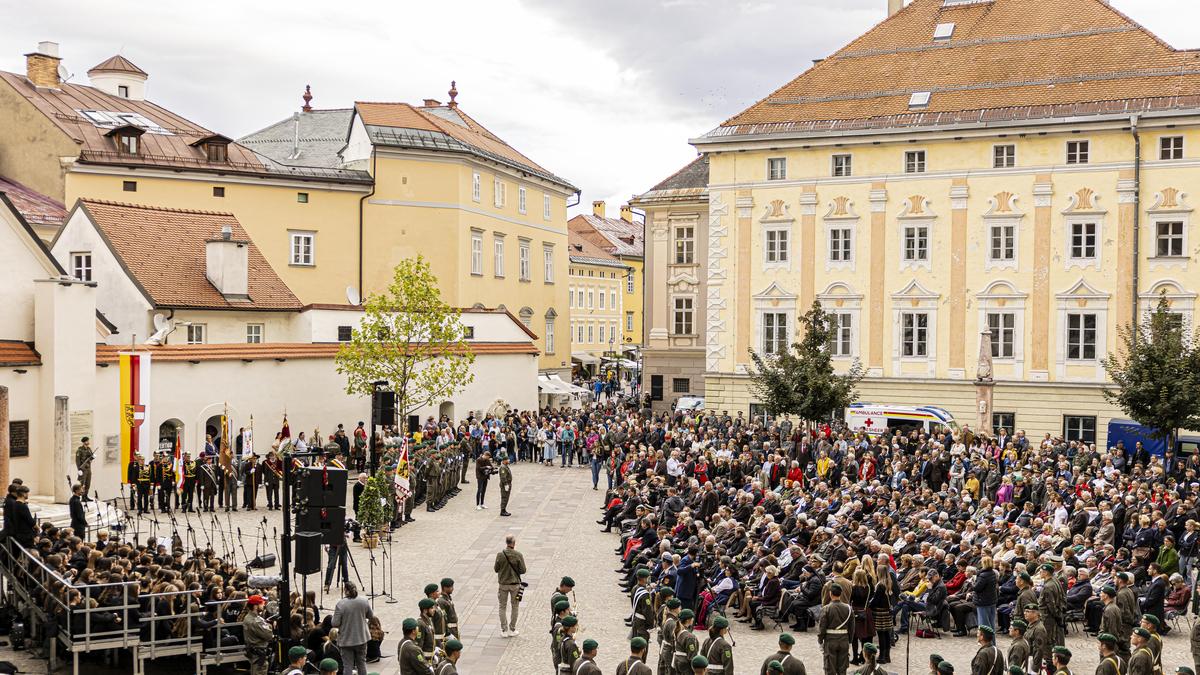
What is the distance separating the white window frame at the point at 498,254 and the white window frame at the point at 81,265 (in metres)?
22.1

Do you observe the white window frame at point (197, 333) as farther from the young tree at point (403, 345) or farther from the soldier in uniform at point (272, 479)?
the soldier in uniform at point (272, 479)

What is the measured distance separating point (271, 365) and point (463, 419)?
9.12 metres

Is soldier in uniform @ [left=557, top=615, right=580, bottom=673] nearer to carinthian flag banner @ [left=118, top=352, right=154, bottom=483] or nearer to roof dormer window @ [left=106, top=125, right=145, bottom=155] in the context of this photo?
carinthian flag banner @ [left=118, top=352, right=154, bottom=483]

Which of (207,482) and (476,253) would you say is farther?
(476,253)

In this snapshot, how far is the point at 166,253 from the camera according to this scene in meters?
38.6

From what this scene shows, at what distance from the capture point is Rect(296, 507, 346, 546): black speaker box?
1566 centimetres

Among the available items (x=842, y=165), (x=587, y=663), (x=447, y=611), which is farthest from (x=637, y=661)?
(x=842, y=165)

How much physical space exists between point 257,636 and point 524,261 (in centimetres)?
4516

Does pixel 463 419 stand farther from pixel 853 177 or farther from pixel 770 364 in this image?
pixel 853 177

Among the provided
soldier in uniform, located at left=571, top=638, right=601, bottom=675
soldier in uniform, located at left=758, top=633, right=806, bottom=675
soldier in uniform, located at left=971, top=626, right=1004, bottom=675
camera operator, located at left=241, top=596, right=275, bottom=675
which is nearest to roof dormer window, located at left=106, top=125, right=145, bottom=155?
camera operator, located at left=241, top=596, right=275, bottom=675

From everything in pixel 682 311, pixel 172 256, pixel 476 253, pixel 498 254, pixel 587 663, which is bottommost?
pixel 587 663

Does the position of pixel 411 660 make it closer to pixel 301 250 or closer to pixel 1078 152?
pixel 1078 152

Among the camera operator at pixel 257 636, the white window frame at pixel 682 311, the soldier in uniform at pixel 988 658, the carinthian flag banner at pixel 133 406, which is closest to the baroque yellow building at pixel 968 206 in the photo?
the white window frame at pixel 682 311

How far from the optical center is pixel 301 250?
50.9 meters
